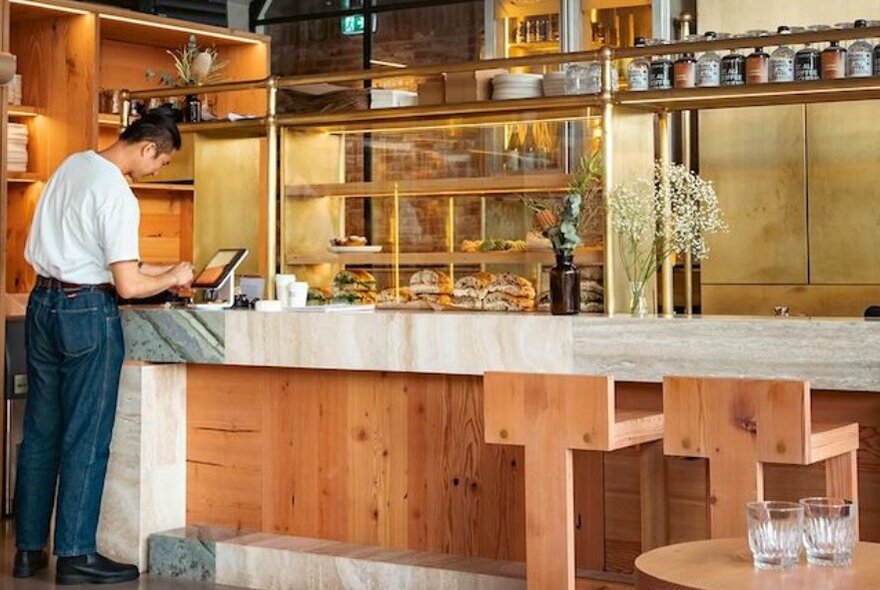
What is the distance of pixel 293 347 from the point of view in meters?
4.96

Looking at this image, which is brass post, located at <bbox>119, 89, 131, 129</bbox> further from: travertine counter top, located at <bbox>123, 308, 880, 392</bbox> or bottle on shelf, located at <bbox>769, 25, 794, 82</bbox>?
bottle on shelf, located at <bbox>769, 25, 794, 82</bbox>

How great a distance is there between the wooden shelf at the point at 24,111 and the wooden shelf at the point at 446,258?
2.31m

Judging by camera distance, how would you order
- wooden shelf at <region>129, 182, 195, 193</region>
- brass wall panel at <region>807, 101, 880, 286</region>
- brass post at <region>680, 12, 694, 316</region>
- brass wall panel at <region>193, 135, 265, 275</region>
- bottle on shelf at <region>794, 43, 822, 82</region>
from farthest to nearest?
wooden shelf at <region>129, 182, 195, 193</region> < brass wall panel at <region>807, 101, 880, 286</region> < brass wall panel at <region>193, 135, 265, 275</region> < brass post at <region>680, 12, 694, 316</region> < bottle on shelf at <region>794, 43, 822, 82</region>

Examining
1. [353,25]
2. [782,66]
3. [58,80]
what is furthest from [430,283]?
[353,25]

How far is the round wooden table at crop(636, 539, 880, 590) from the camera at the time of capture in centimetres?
250

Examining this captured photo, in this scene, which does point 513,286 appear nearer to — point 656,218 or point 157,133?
point 656,218

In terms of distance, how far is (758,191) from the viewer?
22.2 feet

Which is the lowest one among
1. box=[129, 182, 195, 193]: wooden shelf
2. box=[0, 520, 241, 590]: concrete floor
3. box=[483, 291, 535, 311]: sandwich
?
box=[0, 520, 241, 590]: concrete floor

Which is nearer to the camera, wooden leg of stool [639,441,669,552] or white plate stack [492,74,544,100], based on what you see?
wooden leg of stool [639,441,669,552]

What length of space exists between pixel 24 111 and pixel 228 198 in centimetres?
168

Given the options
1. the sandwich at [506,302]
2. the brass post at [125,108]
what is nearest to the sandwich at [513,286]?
the sandwich at [506,302]

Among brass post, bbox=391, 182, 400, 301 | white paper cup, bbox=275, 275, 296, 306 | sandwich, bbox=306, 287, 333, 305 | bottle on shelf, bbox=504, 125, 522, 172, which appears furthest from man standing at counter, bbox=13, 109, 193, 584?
bottle on shelf, bbox=504, 125, 522, 172

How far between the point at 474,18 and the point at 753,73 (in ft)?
13.0

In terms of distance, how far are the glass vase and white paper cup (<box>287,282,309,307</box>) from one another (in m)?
1.24
